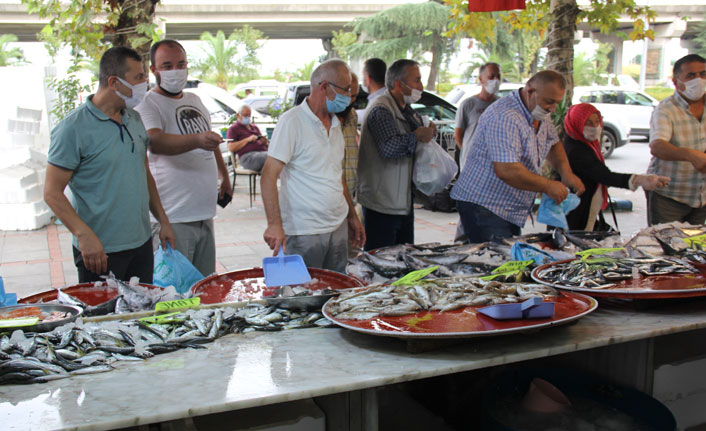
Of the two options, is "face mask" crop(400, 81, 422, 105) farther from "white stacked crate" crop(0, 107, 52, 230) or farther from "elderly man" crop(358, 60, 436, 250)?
"white stacked crate" crop(0, 107, 52, 230)

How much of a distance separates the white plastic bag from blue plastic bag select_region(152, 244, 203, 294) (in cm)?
202

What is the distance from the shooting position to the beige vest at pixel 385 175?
468 centimetres

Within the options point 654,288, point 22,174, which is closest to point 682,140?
point 654,288

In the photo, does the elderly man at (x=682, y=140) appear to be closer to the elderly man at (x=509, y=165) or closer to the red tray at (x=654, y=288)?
the elderly man at (x=509, y=165)

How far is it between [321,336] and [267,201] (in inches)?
58.0

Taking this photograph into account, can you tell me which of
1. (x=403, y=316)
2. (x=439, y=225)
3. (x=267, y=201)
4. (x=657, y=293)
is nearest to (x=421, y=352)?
(x=403, y=316)

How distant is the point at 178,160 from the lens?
13.0ft

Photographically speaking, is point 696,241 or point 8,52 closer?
point 696,241

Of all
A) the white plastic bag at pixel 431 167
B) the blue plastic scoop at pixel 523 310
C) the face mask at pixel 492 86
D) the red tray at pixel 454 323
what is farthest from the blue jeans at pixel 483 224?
the face mask at pixel 492 86

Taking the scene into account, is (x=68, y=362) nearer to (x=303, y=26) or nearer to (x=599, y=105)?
(x=599, y=105)

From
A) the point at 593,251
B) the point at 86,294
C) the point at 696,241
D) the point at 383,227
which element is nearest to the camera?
the point at 86,294

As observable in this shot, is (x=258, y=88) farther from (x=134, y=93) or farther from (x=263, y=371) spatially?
(x=263, y=371)

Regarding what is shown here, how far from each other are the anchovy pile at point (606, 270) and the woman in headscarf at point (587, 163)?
210 cm

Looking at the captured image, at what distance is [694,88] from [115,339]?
472cm
